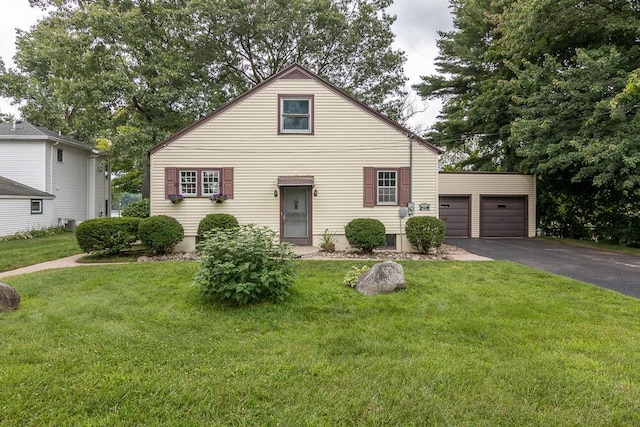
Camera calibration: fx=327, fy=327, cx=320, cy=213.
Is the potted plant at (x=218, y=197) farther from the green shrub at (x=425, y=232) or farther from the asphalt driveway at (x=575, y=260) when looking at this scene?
the asphalt driveway at (x=575, y=260)

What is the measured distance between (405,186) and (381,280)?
5.94 m

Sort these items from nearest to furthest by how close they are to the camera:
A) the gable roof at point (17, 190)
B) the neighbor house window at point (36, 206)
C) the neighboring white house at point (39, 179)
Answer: the gable roof at point (17, 190) → the neighboring white house at point (39, 179) → the neighbor house window at point (36, 206)

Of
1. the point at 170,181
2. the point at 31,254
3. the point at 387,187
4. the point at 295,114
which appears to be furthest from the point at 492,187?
the point at 31,254

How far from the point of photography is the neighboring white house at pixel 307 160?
10.7m

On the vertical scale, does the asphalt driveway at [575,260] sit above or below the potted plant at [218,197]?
below

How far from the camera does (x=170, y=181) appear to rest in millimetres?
10609

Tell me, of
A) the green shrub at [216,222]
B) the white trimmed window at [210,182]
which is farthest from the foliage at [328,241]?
the white trimmed window at [210,182]

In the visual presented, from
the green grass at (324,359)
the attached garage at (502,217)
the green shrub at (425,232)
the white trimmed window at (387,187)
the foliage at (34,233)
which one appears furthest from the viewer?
the attached garage at (502,217)

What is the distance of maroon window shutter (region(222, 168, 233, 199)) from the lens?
1072 cm

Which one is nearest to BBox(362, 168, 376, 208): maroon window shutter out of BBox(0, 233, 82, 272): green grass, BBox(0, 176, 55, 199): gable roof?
BBox(0, 233, 82, 272): green grass

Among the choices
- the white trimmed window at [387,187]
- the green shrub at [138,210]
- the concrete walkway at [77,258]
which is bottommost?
the concrete walkway at [77,258]

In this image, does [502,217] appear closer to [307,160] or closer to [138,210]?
[307,160]

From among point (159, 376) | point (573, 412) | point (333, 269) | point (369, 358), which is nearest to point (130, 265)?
point (333, 269)

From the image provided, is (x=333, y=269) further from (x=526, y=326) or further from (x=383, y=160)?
(x=383, y=160)
